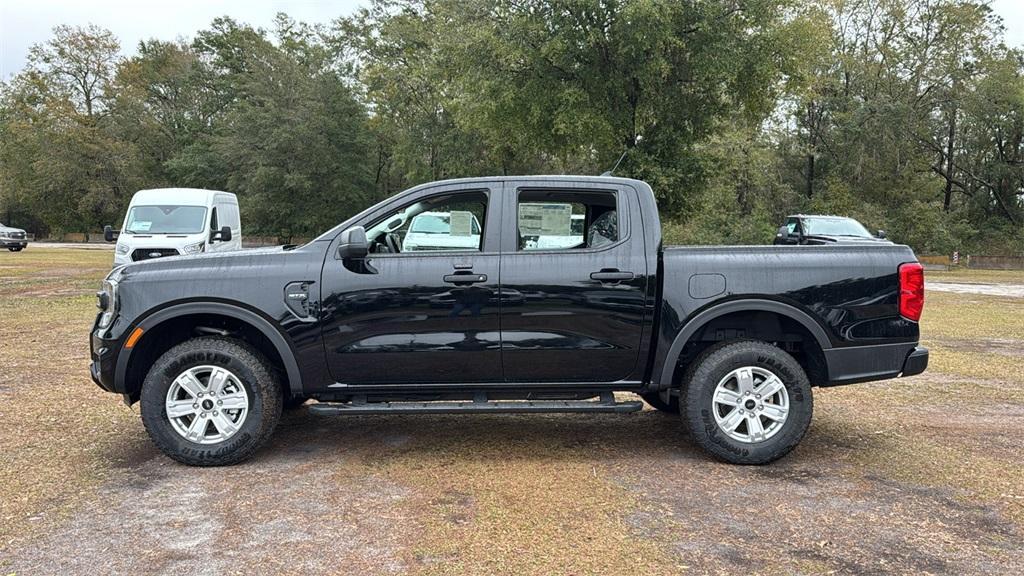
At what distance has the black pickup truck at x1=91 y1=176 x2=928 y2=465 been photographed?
4.41 meters

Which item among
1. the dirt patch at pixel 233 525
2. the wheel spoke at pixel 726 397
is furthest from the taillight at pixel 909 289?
the dirt patch at pixel 233 525

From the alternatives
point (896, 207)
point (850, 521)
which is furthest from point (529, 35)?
Result: point (896, 207)

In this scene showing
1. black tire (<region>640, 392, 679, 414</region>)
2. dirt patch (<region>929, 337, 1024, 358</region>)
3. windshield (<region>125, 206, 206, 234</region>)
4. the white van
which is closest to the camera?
black tire (<region>640, 392, 679, 414</region>)

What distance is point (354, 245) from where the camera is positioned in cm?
427

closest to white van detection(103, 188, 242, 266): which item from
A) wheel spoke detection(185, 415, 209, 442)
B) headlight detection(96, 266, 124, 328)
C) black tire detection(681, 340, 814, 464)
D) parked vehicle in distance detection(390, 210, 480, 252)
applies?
headlight detection(96, 266, 124, 328)

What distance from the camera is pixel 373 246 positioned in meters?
4.73

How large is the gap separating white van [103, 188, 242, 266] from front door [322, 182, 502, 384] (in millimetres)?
11292

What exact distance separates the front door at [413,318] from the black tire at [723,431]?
126 cm

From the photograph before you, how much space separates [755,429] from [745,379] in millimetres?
316

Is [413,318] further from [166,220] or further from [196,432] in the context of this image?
[166,220]

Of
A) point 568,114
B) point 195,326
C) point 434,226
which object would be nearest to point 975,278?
point 568,114

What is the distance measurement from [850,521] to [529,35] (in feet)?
61.8

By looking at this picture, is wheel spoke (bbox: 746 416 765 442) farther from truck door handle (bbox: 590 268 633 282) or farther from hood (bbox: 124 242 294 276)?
hood (bbox: 124 242 294 276)

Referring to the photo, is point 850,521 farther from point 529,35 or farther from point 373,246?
point 529,35
